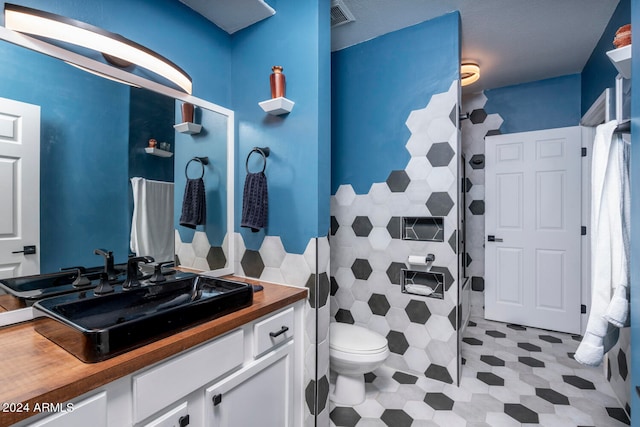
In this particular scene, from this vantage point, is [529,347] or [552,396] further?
[529,347]

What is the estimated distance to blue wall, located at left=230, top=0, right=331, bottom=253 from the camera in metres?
1.54

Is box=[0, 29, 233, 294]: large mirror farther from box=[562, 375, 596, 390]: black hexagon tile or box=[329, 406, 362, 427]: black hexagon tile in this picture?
box=[562, 375, 596, 390]: black hexagon tile

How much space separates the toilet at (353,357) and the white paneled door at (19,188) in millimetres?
1455

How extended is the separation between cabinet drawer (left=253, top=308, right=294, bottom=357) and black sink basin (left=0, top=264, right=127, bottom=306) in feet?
2.27

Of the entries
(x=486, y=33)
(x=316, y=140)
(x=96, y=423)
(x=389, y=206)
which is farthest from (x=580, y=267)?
(x=96, y=423)

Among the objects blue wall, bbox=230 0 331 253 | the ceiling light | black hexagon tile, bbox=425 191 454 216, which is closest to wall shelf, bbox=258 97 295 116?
blue wall, bbox=230 0 331 253

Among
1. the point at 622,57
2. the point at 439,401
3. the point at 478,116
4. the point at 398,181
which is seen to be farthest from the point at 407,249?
the point at 478,116

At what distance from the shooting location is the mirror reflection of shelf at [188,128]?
1.57m

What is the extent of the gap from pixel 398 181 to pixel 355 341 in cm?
115

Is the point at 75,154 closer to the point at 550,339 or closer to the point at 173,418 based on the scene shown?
the point at 173,418

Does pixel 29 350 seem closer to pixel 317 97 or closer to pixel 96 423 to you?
pixel 96 423

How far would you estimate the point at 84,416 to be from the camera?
0.70 m

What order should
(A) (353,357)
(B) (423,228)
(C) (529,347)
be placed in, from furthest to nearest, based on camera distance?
(C) (529,347) < (B) (423,228) < (A) (353,357)

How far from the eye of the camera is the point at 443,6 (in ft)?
6.49
